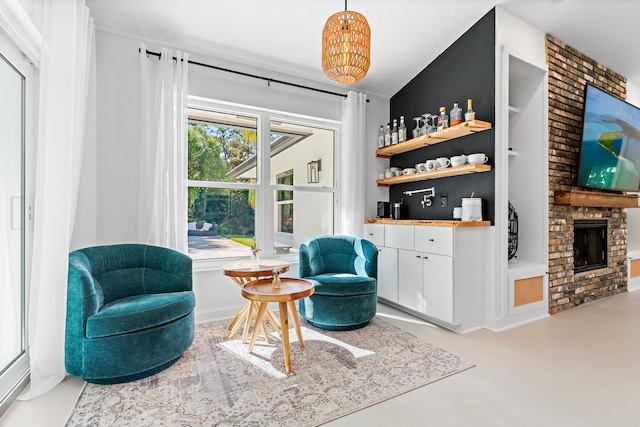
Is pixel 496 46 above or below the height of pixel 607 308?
above

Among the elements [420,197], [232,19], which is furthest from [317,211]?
[232,19]

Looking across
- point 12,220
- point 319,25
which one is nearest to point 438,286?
point 319,25

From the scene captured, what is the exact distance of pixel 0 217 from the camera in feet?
6.40

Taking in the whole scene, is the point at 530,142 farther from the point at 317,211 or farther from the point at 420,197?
the point at 317,211

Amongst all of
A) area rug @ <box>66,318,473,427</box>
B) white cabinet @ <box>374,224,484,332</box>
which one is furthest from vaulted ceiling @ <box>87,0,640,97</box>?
area rug @ <box>66,318,473,427</box>

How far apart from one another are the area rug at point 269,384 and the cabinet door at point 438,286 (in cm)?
43

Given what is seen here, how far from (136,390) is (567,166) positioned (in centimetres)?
446

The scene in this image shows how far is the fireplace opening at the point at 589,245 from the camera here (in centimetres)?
383

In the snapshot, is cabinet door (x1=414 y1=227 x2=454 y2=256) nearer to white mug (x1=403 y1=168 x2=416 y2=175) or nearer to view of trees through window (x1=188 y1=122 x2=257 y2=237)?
white mug (x1=403 y1=168 x2=416 y2=175)

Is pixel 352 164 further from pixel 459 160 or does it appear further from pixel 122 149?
pixel 122 149

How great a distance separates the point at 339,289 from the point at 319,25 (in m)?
2.43

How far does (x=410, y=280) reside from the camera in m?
3.33

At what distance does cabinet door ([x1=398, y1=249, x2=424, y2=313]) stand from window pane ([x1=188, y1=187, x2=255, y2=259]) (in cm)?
167

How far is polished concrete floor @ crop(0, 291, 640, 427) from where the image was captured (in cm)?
168
